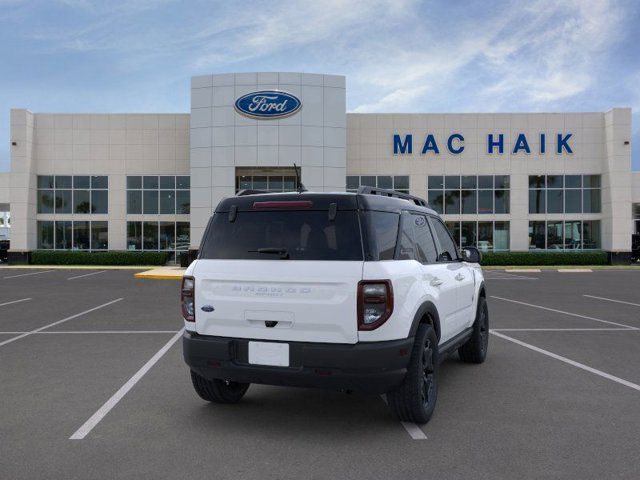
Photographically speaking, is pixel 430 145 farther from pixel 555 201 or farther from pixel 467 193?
pixel 555 201

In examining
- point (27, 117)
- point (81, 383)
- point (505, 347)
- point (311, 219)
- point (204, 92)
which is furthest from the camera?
point (27, 117)

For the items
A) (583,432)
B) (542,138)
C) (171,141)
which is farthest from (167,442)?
(542,138)

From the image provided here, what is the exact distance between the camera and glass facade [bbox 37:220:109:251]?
3122 cm

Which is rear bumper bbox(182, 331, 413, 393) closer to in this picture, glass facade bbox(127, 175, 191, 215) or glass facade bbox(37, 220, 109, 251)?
glass facade bbox(127, 175, 191, 215)

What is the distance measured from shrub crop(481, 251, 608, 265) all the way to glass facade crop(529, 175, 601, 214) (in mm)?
2957

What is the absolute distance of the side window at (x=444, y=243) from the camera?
571 centimetres

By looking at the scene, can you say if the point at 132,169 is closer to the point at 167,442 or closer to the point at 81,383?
the point at 81,383

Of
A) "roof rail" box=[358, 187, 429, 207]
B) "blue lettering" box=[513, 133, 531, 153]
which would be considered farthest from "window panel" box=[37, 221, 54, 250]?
"roof rail" box=[358, 187, 429, 207]

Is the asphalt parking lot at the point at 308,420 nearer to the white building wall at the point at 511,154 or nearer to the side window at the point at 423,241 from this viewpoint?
the side window at the point at 423,241

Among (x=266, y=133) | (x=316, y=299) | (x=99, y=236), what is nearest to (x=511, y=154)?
(x=266, y=133)

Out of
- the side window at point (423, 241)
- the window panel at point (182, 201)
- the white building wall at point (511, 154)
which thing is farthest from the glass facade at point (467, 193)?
the side window at point (423, 241)

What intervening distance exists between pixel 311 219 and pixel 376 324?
3.24ft

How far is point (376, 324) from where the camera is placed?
4016 mm

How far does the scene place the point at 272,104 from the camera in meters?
27.5
